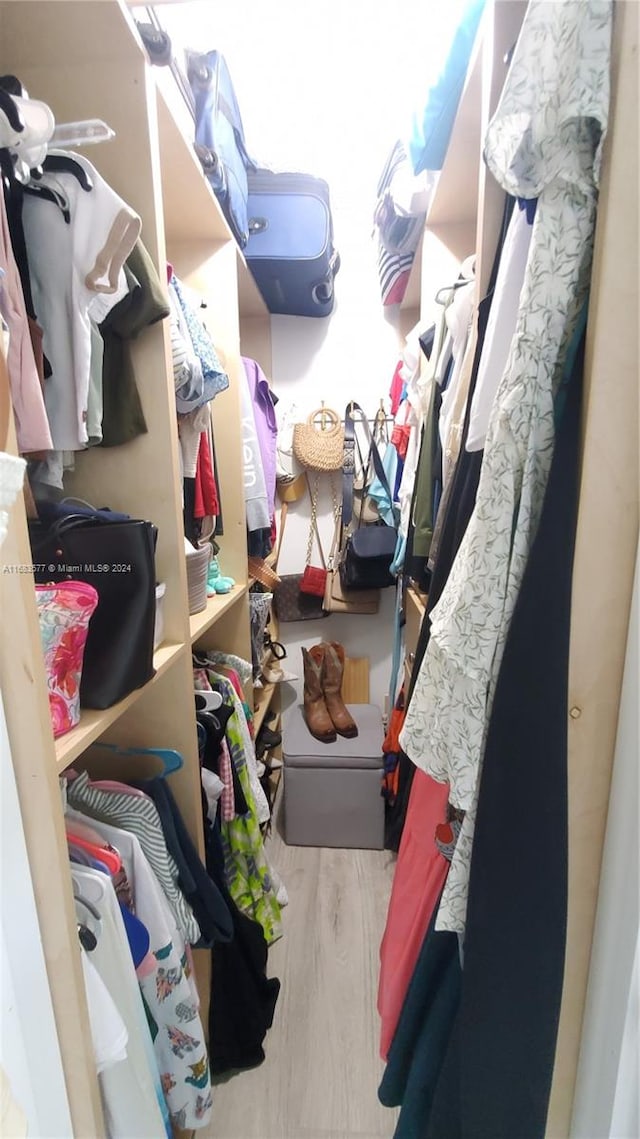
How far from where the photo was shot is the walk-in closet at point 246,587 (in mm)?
→ 444

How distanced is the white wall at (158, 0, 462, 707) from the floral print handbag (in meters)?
0.80

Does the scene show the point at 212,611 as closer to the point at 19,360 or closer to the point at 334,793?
the point at 19,360

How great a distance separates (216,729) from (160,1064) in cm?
56

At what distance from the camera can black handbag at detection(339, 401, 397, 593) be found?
5.90 ft

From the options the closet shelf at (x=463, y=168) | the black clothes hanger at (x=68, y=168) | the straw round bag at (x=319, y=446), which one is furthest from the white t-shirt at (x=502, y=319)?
the straw round bag at (x=319, y=446)

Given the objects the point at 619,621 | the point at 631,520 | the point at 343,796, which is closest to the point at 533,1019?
the point at 619,621

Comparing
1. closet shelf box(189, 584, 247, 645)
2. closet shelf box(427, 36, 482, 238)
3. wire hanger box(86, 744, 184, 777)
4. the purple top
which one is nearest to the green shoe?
closet shelf box(189, 584, 247, 645)

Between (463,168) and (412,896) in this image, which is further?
(463,168)

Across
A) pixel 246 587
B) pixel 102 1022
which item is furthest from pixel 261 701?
pixel 102 1022

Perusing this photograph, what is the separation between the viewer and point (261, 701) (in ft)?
6.06

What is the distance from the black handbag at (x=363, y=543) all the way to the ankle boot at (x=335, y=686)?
292 mm

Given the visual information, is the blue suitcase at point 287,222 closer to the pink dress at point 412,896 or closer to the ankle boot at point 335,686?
the ankle boot at point 335,686

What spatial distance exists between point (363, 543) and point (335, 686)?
2.02ft

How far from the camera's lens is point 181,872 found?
0.85 metres
